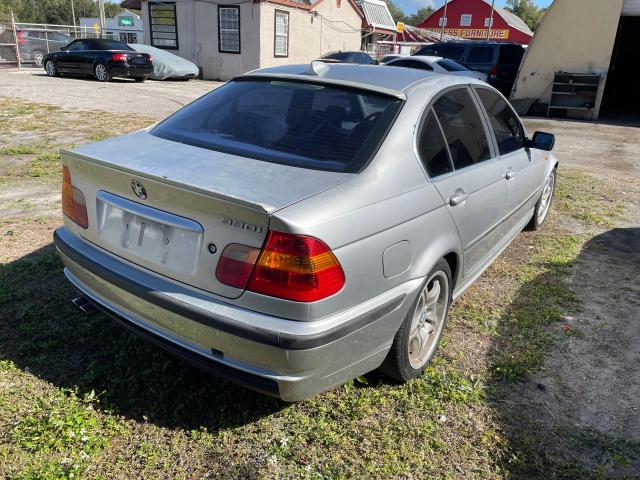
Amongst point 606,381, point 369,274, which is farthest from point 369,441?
point 606,381

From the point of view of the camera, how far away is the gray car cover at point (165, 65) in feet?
65.8

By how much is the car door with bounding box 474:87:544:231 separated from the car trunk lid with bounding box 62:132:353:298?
1964 mm

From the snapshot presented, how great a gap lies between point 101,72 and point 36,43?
8.98 m

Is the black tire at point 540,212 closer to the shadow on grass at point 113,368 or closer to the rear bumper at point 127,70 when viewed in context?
the shadow on grass at point 113,368

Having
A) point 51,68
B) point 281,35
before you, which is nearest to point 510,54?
point 281,35

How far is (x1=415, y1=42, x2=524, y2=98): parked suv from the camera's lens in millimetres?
16094

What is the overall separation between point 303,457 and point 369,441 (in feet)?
1.08

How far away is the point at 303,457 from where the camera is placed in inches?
96.2

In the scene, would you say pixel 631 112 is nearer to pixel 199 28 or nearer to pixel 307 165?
pixel 199 28

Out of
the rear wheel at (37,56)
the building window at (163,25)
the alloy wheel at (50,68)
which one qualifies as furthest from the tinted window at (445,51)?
the rear wheel at (37,56)

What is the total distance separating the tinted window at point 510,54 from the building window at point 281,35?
385 inches

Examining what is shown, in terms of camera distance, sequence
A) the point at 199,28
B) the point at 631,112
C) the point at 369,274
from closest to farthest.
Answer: the point at 369,274, the point at 631,112, the point at 199,28

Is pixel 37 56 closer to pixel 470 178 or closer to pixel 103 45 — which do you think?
pixel 103 45

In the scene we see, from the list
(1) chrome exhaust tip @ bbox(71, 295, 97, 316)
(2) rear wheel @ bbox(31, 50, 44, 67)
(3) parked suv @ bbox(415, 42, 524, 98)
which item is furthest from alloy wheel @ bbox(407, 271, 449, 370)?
(2) rear wheel @ bbox(31, 50, 44, 67)
